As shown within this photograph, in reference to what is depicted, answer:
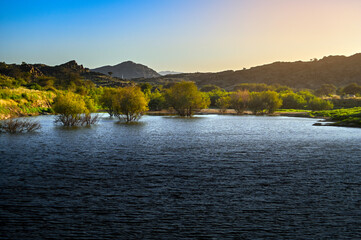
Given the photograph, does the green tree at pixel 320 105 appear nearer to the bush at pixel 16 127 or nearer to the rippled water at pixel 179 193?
the rippled water at pixel 179 193

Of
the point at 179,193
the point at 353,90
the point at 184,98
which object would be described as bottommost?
the point at 179,193

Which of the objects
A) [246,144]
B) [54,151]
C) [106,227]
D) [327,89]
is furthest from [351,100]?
[106,227]

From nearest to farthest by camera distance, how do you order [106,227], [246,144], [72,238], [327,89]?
[72,238] < [106,227] < [246,144] < [327,89]

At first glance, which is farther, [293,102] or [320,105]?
[293,102]

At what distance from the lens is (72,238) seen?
1448 cm

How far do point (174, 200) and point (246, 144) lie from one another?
24934mm

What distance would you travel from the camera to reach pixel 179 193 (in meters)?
20.9

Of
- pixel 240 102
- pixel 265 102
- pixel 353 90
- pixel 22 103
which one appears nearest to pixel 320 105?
pixel 265 102

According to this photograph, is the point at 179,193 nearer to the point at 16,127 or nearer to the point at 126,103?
the point at 16,127

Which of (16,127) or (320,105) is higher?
(320,105)

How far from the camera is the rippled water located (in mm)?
15549

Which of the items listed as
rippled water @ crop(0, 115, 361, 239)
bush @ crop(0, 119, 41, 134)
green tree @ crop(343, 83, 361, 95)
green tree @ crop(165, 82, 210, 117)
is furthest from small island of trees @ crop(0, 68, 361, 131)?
rippled water @ crop(0, 115, 361, 239)

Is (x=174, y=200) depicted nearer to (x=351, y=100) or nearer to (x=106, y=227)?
(x=106, y=227)

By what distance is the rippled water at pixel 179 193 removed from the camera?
612 inches
